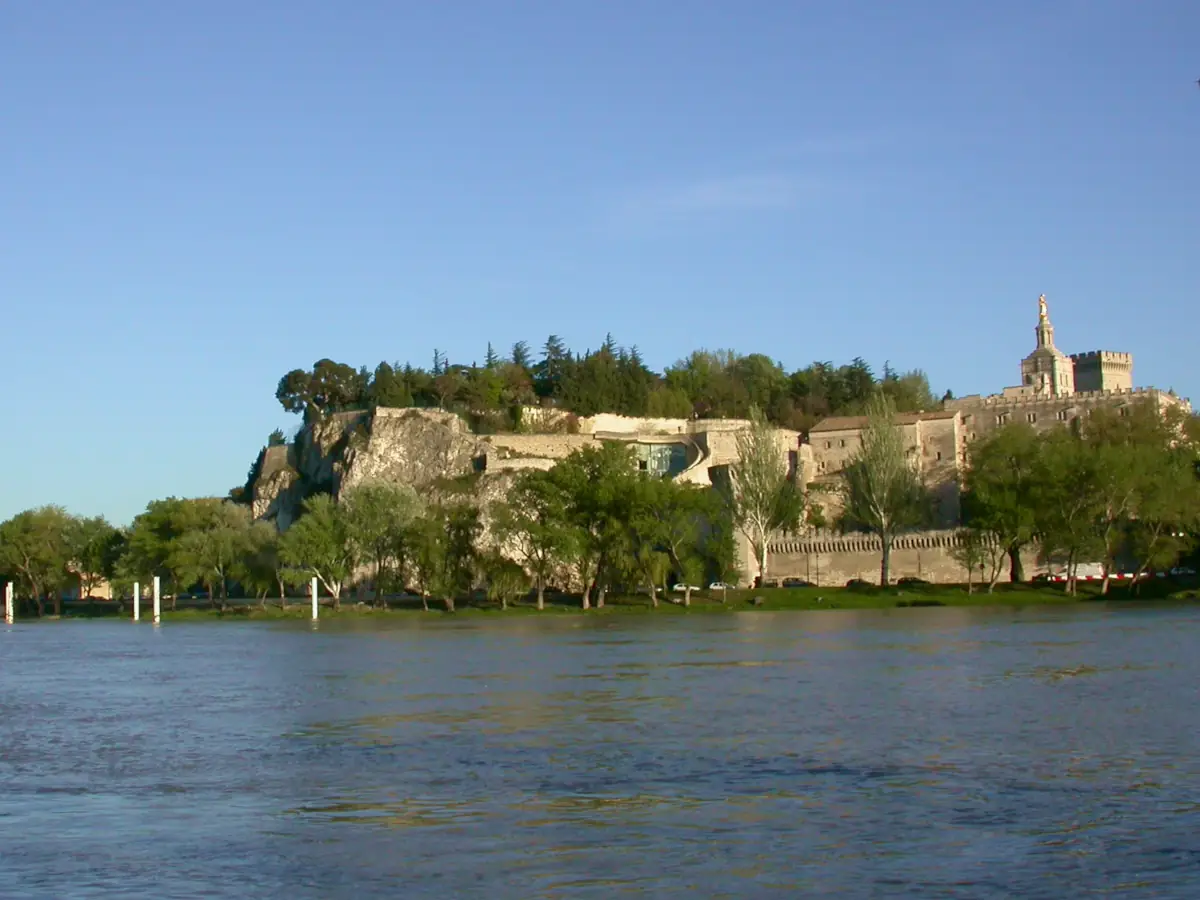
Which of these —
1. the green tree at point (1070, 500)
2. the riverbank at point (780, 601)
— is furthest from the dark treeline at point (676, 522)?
the riverbank at point (780, 601)

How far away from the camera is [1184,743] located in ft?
76.4

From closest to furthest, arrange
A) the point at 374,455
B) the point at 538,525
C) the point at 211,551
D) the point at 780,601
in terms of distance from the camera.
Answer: the point at 538,525 < the point at 780,601 < the point at 211,551 < the point at 374,455

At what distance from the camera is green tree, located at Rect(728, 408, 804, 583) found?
86.2 metres

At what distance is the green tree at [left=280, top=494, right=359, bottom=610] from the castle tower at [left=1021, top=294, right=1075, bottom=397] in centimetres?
6038

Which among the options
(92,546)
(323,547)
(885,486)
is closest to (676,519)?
(885,486)

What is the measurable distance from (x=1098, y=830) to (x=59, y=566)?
303 feet

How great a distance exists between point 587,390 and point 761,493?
38.5 m

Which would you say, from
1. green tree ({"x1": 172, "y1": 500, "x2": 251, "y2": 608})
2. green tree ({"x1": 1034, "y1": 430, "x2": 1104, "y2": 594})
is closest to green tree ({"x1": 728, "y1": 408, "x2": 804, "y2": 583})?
green tree ({"x1": 1034, "y1": 430, "x2": 1104, "y2": 594})

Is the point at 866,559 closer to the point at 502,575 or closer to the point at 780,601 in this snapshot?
the point at 780,601

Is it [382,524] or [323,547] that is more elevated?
[382,524]

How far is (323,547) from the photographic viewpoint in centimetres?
8231

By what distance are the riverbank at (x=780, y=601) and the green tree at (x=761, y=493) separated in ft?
13.6

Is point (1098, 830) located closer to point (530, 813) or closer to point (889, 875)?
point (889, 875)

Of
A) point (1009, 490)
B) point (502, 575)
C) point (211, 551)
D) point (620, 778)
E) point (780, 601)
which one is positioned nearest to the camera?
point (620, 778)
